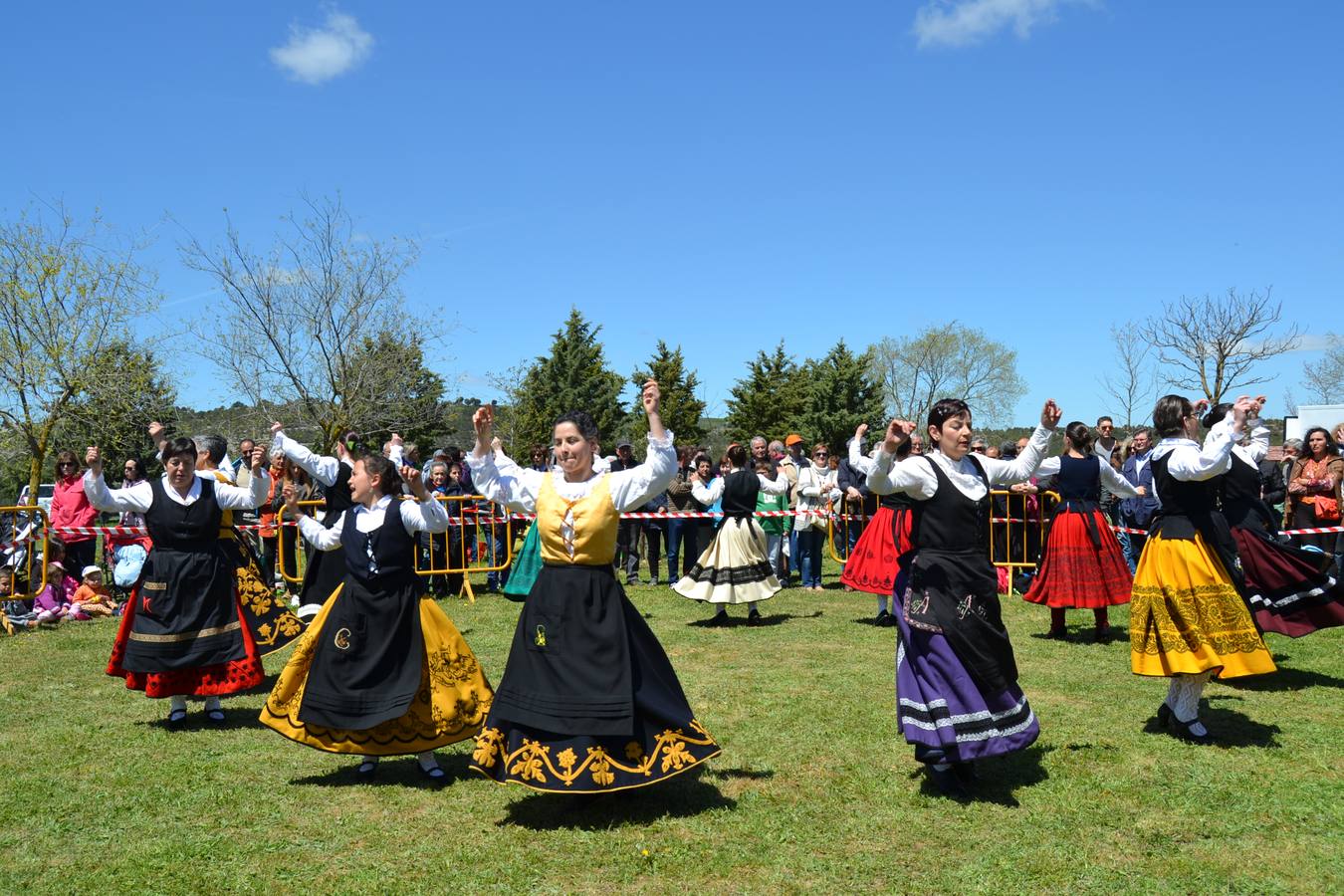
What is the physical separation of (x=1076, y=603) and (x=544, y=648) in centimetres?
655

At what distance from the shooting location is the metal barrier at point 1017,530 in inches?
528

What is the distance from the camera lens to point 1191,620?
241 inches

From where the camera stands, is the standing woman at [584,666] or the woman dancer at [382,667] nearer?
the standing woman at [584,666]

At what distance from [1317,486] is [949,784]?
28.4ft

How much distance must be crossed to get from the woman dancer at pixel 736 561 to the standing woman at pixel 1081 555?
2907 mm

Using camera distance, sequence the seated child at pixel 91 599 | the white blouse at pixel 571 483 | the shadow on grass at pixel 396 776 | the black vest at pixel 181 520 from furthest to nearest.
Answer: the seated child at pixel 91 599
the black vest at pixel 181 520
the shadow on grass at pixel 396 776
the white blouse at pixel 571 483

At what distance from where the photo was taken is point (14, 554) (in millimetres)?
11914

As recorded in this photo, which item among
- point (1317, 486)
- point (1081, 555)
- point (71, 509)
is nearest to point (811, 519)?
point (1081, 555)

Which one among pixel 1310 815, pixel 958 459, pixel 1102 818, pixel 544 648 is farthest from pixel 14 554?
pixel 1310 815

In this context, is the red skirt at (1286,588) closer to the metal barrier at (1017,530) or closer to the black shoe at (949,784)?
the black shoe at (949,784)

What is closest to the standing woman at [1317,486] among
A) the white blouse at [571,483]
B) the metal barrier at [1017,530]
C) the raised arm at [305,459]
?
the metal barrier at [1017,530]

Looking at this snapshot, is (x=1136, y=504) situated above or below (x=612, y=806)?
above

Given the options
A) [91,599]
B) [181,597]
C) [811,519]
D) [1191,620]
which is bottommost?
[91,599]

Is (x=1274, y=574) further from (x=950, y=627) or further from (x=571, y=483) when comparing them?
(x=571, y=483)
